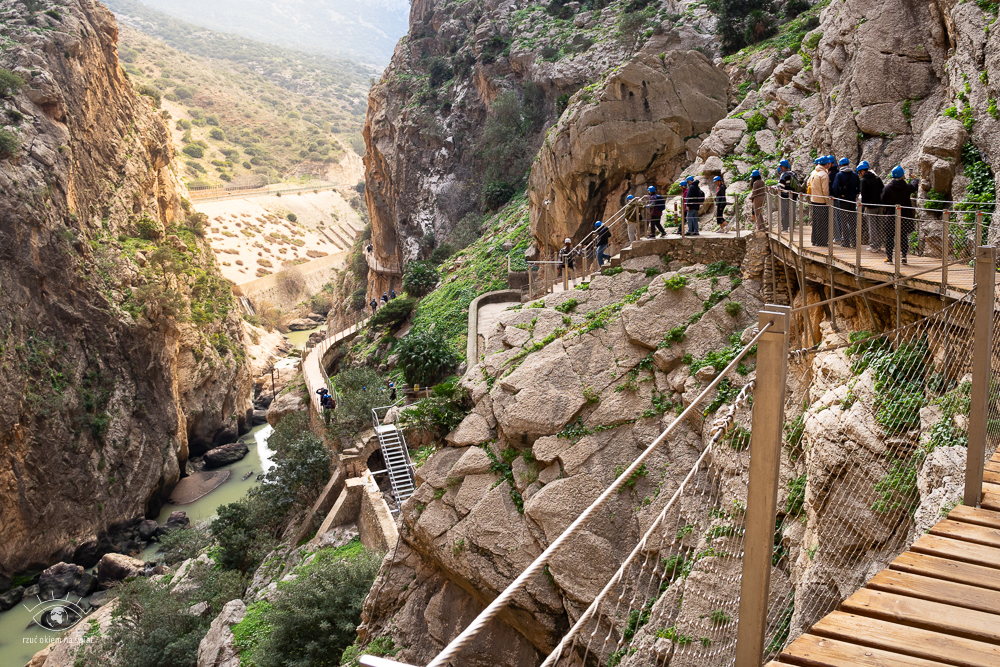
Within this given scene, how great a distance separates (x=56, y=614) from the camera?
78.2 ft

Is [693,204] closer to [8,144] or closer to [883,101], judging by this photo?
[883,101]

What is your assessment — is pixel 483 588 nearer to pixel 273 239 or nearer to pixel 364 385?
pixel 364 385

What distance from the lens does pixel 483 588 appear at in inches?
398

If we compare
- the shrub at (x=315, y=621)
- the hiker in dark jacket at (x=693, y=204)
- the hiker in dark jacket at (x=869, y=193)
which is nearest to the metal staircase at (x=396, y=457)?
the shrub at (x=315, y=621)

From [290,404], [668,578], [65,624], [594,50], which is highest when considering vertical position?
[594,50]

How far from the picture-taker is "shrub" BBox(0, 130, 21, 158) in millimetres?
28141

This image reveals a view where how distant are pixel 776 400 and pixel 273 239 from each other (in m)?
78.5

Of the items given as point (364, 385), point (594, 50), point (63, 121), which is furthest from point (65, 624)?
point (594, 50)

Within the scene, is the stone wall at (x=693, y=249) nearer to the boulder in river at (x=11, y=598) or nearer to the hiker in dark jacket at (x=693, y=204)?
the hiker in dark jacket at (x=693, y=204)

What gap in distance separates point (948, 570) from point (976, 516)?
76 centimetres

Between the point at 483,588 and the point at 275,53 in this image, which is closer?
the point at 483,588

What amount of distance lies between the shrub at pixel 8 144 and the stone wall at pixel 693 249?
29.1 meters

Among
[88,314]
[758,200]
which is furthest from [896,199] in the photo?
[88,314]

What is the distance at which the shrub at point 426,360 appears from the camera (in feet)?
72.6
